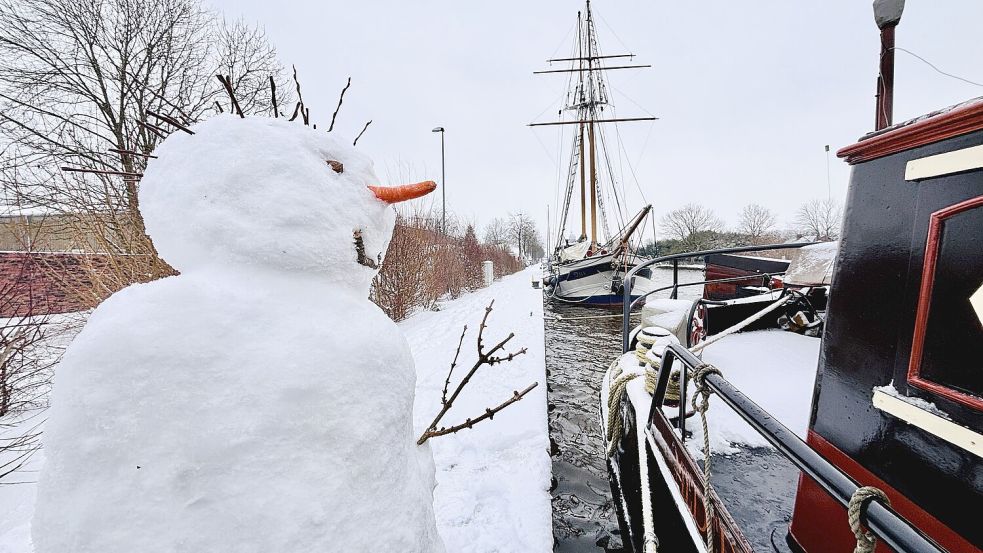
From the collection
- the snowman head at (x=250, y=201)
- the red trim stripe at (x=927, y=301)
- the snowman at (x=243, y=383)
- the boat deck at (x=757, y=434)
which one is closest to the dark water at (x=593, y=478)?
the boat deck at (x=757, y=434)

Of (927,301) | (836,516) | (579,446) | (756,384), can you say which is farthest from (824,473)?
(579,446)

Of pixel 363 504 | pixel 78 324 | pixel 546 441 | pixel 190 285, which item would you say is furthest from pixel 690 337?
pixel 78 324

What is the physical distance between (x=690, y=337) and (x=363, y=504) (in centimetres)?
334

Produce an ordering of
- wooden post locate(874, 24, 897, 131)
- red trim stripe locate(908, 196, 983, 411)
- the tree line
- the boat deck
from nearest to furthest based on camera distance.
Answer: red trim stripe locate(908, 196, 983, 411) < wooden post locate(874, 24, 897, 131) < the boat deck < the tree line

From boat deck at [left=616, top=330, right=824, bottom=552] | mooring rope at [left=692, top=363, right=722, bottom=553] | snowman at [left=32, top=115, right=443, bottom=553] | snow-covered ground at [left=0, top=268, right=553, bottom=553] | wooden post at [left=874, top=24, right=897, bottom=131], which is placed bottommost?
snow-covered ground at [left=0, top=268, right=553, bottom=553]

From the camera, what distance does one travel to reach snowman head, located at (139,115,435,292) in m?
0.83

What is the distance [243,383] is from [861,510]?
3.96 feet

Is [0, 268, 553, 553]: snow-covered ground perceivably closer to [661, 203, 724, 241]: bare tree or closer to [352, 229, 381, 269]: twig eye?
[352, 229, 381, 269]: twig eye

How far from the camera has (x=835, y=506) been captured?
1.24 meters

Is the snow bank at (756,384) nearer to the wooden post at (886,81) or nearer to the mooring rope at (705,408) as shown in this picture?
the mooring rope at (705,408)

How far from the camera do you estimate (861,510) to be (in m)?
0.69

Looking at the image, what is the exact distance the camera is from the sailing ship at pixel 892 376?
0.87 m

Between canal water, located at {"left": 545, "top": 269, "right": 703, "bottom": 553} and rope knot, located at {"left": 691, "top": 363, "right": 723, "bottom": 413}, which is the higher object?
rope knot, located at {"left": 691, "top": 363, "right": 723, "bottom": 413}

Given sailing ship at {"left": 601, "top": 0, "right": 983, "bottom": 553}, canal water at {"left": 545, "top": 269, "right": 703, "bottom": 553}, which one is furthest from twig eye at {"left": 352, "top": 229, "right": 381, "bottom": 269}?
canal water at {"left": 545, "top": 269, "right": 703, "bottom": 553}
